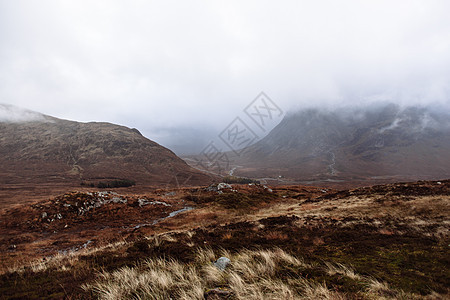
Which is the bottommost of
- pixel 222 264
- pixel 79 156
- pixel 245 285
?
pixel 222 264

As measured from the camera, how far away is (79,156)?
115812mm

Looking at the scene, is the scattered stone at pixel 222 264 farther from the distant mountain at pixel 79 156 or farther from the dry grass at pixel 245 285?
the distant mountain at pixel 79 156

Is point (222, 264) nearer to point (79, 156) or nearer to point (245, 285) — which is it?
point (245, 285)

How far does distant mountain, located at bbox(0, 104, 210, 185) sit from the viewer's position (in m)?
91.3

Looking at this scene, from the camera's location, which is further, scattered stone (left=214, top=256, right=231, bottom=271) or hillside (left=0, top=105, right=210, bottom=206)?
hillside (left=0, top=105, right=210, bottom=206)

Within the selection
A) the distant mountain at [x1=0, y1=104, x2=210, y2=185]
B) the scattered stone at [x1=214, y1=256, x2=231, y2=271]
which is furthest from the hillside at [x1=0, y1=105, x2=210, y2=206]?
the scattered stone at [x1=214, y1=256, x2=231, y2=271]

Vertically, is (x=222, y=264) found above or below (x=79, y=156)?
below

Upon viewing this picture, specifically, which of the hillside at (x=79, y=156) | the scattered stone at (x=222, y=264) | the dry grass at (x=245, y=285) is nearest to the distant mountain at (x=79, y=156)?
the hillside at (x=79, y=156)

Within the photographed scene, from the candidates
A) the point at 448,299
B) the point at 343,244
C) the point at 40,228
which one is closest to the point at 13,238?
the point at 40,228

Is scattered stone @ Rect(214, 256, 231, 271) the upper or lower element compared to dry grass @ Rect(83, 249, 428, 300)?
lower

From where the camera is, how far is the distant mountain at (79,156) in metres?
91.3

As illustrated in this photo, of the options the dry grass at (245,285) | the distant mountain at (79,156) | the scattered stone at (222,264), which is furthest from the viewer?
the distant mountain at (79,156)

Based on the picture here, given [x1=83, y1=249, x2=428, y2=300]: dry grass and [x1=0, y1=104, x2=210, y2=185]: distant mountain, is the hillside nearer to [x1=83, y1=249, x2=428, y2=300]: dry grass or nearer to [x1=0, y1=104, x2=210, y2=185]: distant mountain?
[x1=0, y1=104, x2=210, y2=185]: distant mountain

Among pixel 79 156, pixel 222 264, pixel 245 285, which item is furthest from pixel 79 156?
pixel 245 285
